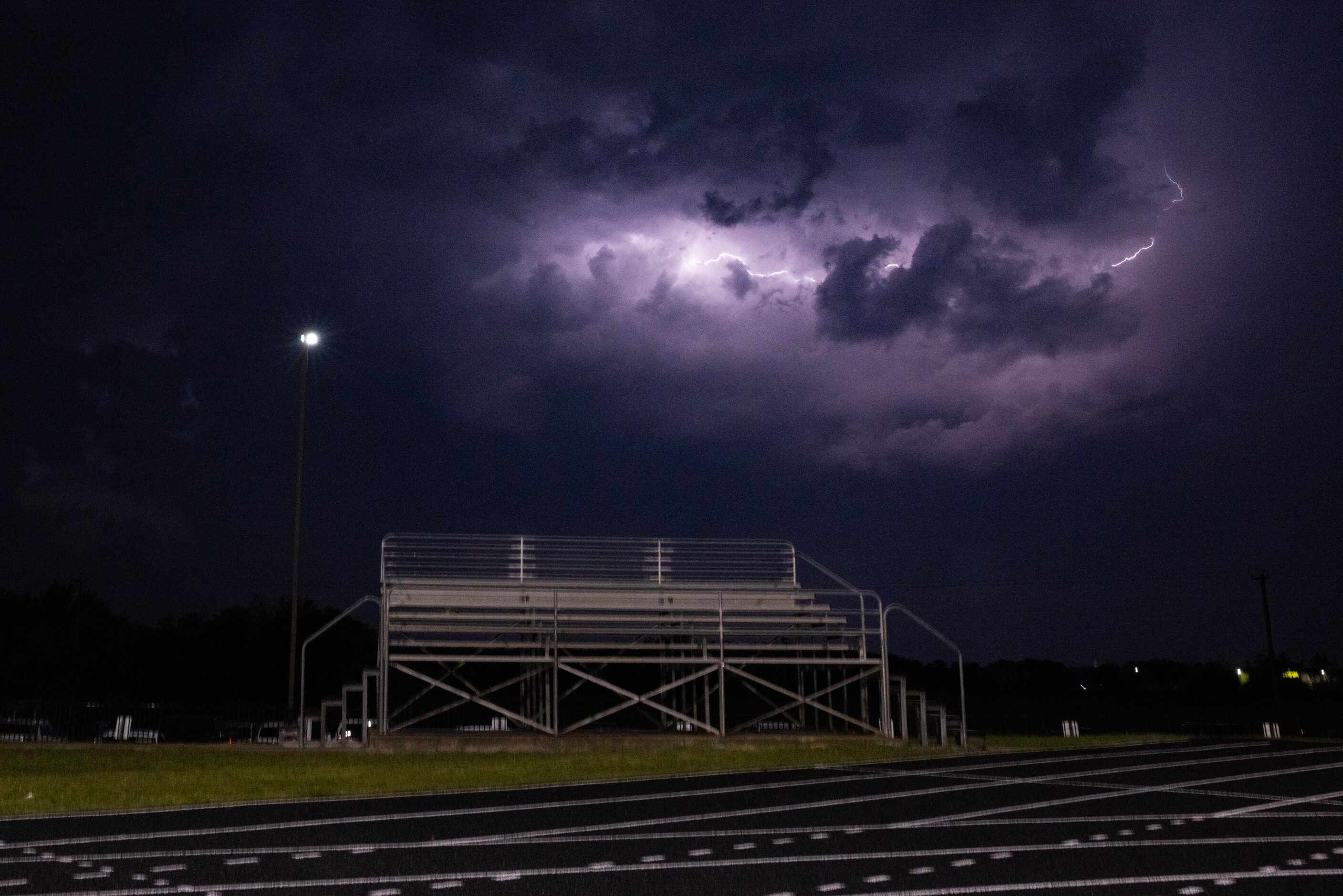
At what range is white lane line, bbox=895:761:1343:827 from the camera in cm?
1274

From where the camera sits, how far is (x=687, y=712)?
100 ft

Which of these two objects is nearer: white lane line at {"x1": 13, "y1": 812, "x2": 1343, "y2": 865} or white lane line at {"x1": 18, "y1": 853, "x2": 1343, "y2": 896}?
white lane line at {"x1": 18, "y1": 853, "x2": 1343, "y2": 896}

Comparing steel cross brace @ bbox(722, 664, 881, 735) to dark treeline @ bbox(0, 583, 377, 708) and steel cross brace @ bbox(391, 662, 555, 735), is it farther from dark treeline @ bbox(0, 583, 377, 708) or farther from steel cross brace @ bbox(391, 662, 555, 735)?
dark treeline @ bbox(0, 583, 377, 708)

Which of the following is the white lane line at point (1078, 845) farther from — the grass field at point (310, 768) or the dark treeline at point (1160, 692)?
the dark treeline at point (1160, 692)

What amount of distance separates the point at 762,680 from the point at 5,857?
1721 cm

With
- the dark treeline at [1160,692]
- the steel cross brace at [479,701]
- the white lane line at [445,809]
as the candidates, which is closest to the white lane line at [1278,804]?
the white lane line at [445,809]

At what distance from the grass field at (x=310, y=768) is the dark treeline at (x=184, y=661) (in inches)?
1176

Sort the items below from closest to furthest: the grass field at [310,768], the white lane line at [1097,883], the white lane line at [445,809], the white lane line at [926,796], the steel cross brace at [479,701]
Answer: the white lane line at [1097,883] < the white lane line at [445,809] < the white lane line at [926,796] < the grass field at [310,768] < the steel cross brace at [479,701]

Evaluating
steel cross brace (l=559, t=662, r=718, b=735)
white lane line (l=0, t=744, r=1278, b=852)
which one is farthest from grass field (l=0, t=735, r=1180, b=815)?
steel cross brace (l=559, t=662, r=718, b=735)

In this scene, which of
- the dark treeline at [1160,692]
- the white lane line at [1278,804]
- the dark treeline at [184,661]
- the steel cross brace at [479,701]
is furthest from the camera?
the dark treeline at [184,661]

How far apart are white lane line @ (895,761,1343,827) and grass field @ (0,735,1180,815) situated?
5688 mm

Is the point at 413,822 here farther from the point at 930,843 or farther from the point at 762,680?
the point at 762,680

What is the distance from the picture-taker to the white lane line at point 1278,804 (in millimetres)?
13156

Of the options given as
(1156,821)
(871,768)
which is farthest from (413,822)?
(871,768)
